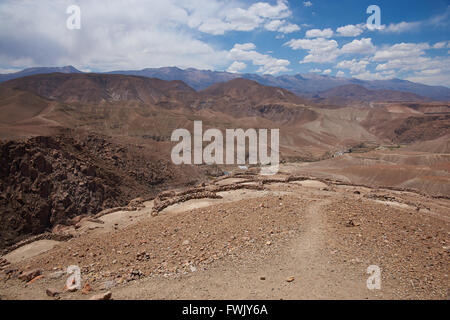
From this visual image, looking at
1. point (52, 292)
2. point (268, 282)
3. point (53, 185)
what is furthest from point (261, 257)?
point (53, 185)

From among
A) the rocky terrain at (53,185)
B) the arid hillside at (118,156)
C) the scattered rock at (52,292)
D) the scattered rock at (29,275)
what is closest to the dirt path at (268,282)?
the scattered rock at (52,292)

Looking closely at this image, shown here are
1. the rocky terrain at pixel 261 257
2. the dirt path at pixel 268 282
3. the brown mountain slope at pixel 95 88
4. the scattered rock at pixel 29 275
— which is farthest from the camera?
the brown mountain slope at pixel 95 88

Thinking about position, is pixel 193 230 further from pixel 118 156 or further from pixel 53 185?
pixel 118 156

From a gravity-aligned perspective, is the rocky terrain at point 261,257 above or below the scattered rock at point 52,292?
above

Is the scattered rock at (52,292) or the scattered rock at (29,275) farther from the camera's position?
the scattered rock at (29,275)

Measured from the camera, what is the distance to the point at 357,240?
8562 mm

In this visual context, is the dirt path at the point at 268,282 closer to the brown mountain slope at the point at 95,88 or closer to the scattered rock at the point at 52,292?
the scattered rock at the point at 52,292

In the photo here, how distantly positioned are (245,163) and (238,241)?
5058cm

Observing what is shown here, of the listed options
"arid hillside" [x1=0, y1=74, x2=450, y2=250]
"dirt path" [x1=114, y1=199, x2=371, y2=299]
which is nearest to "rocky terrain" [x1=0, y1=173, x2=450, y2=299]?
"dirt path" [x1=114, y1=199, x2=371, y2=299]

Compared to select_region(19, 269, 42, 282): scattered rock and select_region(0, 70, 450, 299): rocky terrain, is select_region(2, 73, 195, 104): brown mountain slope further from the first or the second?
select_region(19, 269, 42, 282): scattered rock

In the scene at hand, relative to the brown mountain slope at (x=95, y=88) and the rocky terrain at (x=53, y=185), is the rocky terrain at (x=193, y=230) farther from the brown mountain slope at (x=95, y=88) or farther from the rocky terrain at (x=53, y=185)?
the brown mountain slope at (x=95, y=88)

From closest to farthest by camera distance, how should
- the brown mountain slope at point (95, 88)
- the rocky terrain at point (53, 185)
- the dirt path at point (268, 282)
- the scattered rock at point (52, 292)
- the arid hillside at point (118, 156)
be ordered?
the dirt path at point (268, 282) < the scattered rock at point (52, 292) < the rocky terrain at point (53, 185) < the arid hillside at point (118, 156) < the brown mountain slope at point (95, 88)

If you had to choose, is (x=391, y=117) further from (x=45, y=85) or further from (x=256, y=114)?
(x=45, y=85)

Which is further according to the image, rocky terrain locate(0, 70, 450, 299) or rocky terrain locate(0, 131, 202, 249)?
rocky terrain locate(0, 131, 202, 249)
